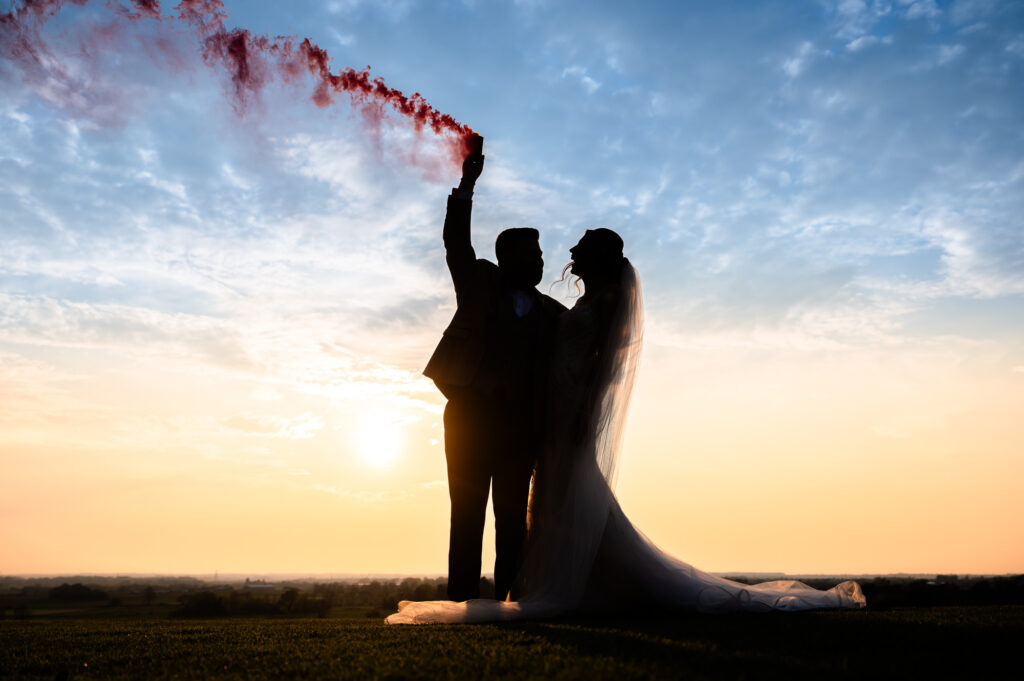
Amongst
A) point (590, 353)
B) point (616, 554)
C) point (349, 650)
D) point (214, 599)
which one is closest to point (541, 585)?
point (616, 554)

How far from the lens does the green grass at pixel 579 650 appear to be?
10.7 ft

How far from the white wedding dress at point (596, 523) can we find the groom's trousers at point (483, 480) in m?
0.22

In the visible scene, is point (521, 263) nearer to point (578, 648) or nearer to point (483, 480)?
point (483, 480)

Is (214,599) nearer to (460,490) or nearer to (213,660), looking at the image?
(460,490)

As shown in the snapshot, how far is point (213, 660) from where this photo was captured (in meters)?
4.15

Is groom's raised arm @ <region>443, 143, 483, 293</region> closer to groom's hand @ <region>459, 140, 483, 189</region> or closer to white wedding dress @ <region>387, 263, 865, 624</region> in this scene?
groom's hand @ <region>459, 140, 483, 189</region>

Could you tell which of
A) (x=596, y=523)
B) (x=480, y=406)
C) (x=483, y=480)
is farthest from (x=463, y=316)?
(x=596, y=523)

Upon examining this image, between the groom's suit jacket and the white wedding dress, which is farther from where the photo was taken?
the groom's suit jacket

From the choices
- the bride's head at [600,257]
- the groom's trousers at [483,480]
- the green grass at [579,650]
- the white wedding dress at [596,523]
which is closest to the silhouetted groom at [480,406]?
the groom's trousers at [483,480]

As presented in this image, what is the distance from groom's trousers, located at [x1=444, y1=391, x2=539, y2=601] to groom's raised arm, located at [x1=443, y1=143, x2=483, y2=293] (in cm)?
130

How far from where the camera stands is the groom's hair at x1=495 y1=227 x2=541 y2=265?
25.5 feet

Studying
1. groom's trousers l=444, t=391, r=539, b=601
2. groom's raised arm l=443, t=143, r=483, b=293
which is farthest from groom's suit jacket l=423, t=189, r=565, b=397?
groom's trousers l=444, t=391, r=539, b=601

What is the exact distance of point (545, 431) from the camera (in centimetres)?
732

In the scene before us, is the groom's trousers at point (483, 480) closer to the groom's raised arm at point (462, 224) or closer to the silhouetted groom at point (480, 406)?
the silhouetted groom at point (480, 406)
